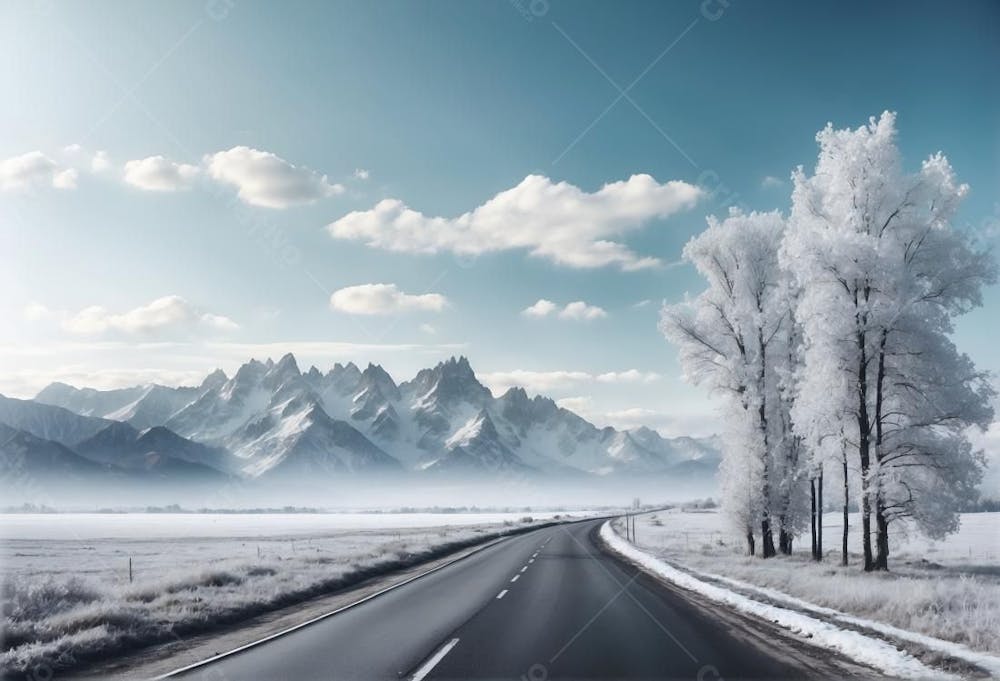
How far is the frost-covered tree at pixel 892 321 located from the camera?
792 inches

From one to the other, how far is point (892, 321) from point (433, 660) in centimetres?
1646

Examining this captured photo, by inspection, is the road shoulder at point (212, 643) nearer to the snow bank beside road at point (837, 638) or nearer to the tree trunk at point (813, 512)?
the snow bank beside road at point (837, 638)

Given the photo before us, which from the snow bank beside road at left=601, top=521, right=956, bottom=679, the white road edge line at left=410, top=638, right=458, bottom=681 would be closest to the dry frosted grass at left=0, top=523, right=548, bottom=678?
the white road edge line at left=410, top=638, right=458, bottom=681

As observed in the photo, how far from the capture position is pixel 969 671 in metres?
8.88

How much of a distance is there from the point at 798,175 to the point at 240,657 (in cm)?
2059

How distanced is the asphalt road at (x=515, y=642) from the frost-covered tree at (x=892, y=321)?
823 cm

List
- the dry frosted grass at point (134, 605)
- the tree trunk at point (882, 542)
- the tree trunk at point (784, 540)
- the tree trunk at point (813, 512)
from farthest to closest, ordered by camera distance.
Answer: the tree trunk at point (784, 540)
the tree trunk at point (813, 512)
the tree trunk at point (882, 542)
the dry frosted grass at point (134, 605)

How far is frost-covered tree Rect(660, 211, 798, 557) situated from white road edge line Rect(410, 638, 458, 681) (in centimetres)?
1982

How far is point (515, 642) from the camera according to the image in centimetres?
1122

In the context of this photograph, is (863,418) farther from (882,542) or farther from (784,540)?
(784,540)

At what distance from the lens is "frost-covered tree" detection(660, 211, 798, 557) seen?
28.2 m

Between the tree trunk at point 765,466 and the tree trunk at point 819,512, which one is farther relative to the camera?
the tree trunk at point 765,466

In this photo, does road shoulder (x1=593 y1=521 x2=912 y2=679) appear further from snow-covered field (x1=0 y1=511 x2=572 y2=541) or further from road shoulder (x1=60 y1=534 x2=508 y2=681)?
snow-covered field (x1=0 y1=511 x2=572 y2=541)

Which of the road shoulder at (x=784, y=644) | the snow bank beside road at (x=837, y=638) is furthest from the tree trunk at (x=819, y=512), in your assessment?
the road shoulder at (x=784, y=644)
